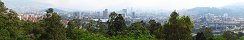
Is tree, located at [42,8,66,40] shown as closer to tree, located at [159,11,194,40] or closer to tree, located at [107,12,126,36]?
tree, located at [159,11,194,40]

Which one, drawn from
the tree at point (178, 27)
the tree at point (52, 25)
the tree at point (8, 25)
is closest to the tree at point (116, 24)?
the tree at point (178, 27)

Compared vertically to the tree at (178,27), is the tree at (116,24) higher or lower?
lower

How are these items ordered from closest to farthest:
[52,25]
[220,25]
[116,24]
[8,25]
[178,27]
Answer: [8,25] < [52,25] < [178,27] < [116,24] < [220,25]

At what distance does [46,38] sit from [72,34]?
7163 mm

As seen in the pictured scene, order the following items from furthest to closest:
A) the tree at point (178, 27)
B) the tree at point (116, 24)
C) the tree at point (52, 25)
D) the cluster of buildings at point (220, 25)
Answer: the cluster of buildings at point (220, 25) < the tree at point (116, 24) < the tree at point (178, 27) < the tree at point (52, 25)

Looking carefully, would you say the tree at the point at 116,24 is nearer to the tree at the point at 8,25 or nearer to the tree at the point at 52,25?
the tree at the point at 52,25

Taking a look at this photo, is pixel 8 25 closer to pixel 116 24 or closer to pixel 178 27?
pixel 178 27

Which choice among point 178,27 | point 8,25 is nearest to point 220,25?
point 178,27

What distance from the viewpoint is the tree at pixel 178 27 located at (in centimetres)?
2775

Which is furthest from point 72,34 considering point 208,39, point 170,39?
point 208,39

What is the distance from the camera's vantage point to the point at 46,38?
24.4 m

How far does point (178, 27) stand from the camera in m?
27.9

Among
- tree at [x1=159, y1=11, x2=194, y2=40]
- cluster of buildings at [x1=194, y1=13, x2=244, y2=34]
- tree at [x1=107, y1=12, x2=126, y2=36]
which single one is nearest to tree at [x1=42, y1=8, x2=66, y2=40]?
tree at [x1=159, y1=11, x2=194, y2=40]

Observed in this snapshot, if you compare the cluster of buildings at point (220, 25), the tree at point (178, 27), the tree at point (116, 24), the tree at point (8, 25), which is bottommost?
the cluster of buildings at point (220, 25)
